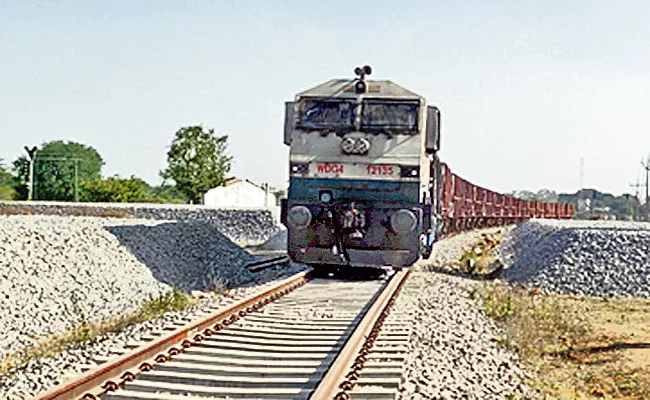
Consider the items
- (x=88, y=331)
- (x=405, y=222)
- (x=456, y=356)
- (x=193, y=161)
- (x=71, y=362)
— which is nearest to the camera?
(x=71, y=362)

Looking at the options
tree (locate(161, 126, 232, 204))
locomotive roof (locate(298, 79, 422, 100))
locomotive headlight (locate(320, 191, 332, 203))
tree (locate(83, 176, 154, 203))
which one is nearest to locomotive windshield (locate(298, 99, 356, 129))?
locomotive roof (locate(298, 79, 422, 100))

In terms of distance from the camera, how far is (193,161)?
172 feet

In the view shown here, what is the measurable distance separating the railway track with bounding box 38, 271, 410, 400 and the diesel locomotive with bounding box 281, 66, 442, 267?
2772 millimetres

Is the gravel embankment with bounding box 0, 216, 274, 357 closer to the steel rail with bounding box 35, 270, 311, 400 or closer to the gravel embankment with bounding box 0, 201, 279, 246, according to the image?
the steel rail with bounding box 35, 270, 311, 400

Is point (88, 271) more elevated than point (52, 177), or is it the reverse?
point (52, 177)

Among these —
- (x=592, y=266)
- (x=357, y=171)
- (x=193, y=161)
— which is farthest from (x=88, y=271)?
(x=193, y=161)

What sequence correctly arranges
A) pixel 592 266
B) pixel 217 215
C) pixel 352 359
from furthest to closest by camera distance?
pixel 217 215
pixel 592 266
pixel 352 359

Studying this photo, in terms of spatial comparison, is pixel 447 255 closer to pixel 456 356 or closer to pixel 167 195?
pixel 456 356

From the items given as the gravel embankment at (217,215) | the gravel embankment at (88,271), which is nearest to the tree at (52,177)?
the gravel embankment at (217,215)

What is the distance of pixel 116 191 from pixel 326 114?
48162 mm

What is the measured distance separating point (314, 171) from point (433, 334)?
16.5 feet

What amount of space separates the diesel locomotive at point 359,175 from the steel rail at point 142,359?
317cm

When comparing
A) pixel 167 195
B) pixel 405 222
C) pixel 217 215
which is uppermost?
pixel 167 195

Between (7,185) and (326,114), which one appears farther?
(7,185)
